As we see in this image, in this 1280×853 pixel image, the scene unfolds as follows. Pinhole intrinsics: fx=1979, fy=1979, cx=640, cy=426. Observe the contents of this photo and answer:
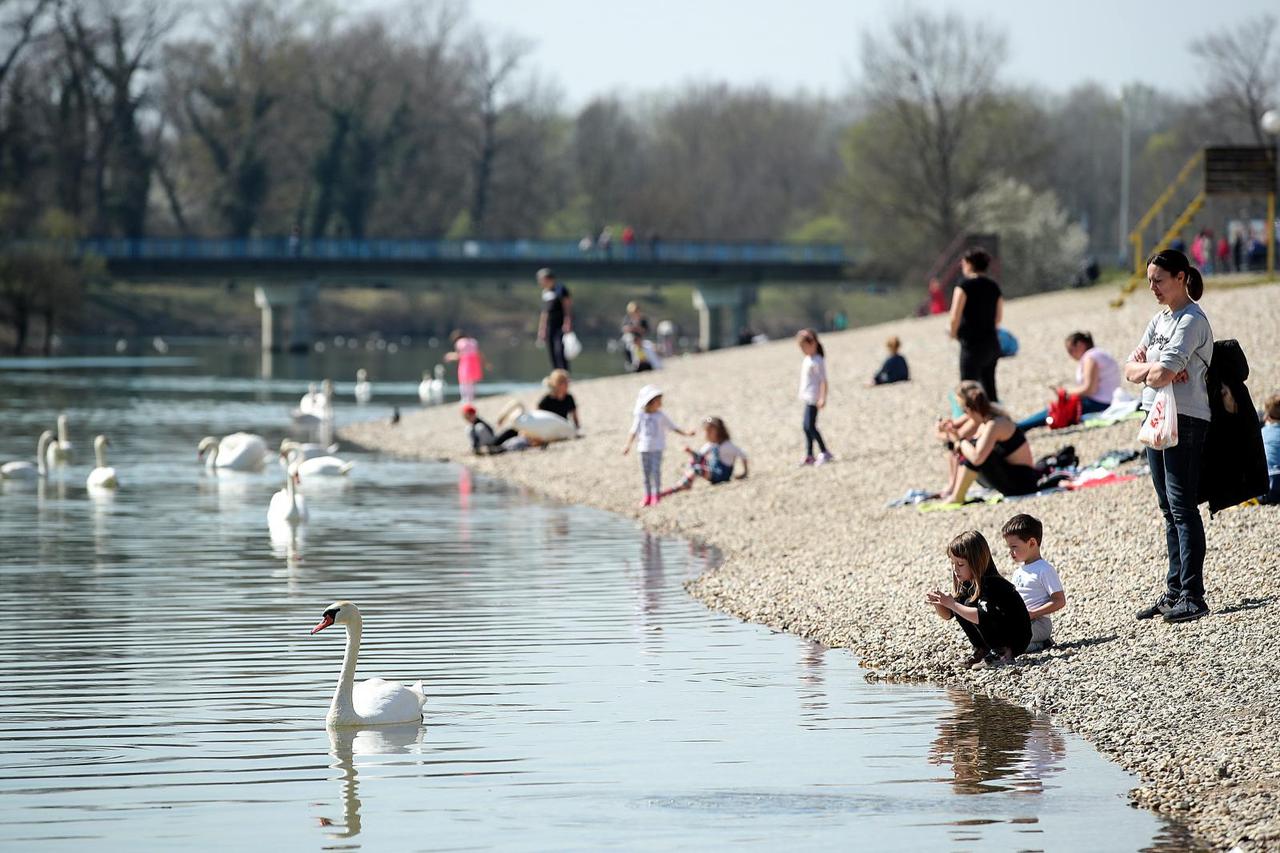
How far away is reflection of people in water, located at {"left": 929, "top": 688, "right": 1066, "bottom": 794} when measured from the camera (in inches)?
352

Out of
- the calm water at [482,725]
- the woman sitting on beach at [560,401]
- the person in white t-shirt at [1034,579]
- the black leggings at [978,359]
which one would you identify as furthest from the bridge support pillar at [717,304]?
the person in white t-shirt at [1034,579]

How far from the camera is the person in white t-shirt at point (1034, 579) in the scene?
11.0 meters

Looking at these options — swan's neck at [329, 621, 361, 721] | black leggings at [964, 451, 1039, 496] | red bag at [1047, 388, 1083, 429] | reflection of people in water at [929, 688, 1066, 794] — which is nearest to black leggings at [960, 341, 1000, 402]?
red bag at [1047, 388, 1083, 429]

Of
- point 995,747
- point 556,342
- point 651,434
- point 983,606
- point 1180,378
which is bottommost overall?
point 995,747

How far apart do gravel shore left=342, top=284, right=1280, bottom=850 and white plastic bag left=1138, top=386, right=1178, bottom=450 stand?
1081mm

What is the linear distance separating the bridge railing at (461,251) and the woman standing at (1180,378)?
64.0m

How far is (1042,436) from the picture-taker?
1945 cm

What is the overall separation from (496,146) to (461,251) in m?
16.9

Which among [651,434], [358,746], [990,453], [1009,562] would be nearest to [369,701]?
[358,746]

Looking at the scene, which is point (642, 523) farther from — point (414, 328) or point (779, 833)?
point (414, 328)

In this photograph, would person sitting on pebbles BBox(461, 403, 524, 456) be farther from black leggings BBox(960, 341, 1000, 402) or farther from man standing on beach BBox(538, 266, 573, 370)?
black leggings BBox(960, 341, 1000, 402)

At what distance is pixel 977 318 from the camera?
18.4m

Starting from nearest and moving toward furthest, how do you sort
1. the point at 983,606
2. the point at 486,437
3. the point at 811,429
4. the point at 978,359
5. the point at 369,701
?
the point at 369,701 → the point at 983,606 → the point at 978,359 → the point at 811,429 → the point at 486,437

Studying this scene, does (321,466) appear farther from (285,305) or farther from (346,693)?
(285,305)
